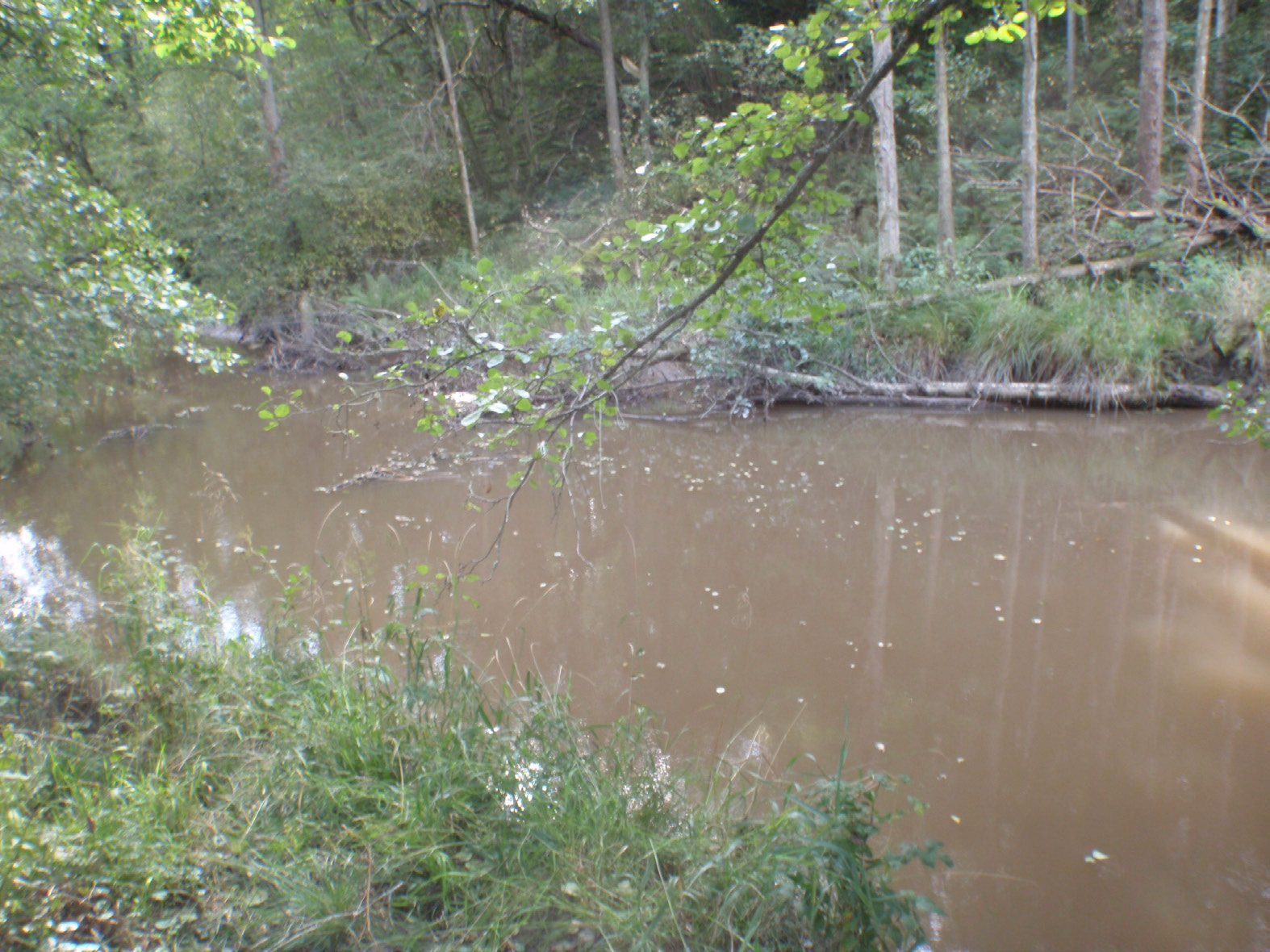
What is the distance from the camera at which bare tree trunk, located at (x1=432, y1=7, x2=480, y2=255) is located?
16969mm

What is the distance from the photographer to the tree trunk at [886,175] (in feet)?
36.6

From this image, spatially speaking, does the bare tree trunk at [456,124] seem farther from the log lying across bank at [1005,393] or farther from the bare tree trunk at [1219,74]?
the bare tree trunk at [1219,74]

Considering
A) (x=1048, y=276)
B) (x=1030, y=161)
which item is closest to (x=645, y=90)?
(x=1030, y=161)

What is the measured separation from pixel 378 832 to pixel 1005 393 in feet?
32.7

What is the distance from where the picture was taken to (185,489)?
8.38m

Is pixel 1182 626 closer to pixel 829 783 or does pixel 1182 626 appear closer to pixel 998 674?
pixel 998 674

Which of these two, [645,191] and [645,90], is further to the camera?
[645,90]

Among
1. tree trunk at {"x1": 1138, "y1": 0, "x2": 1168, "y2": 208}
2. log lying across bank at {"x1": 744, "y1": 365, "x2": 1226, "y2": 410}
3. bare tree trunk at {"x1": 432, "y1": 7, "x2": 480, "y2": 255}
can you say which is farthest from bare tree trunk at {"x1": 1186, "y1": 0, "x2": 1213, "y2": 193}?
bare tree trunk at {"x1": 432, "y1": 7, "x2": 480, "y2": 255}

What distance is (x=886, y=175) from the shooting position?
11344 mm

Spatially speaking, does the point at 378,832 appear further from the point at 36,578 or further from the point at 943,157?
the point at 943,157

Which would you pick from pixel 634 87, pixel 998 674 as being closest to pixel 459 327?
pixel 998 674

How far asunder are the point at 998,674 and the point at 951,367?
24.2 feet

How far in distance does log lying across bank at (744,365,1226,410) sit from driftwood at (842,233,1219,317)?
3.41ft

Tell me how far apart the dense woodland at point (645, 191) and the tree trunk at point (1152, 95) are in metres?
0.05
